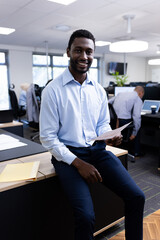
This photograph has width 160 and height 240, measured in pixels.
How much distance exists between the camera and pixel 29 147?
1644 millimetres

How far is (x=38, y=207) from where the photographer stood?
3.94 feet

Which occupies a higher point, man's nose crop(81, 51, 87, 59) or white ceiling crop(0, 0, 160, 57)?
white ceiling crop(0, 0, 160, 57)

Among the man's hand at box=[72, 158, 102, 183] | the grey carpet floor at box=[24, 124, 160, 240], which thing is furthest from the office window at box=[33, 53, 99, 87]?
the man's hand at box=[72, 158, 102, 183]

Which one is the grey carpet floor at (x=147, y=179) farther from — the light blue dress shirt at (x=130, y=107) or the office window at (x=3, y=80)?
the office window at (x=3, y=80)

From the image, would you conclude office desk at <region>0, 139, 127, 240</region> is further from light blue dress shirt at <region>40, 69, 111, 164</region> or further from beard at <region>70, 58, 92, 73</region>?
beard at <region>70, 58, 92, 73</region>

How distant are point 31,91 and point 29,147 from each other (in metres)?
2.65

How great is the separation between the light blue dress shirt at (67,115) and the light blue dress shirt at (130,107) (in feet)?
6.29

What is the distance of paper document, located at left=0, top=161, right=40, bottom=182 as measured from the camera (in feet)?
3.72

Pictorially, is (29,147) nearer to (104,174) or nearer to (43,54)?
(104,174)

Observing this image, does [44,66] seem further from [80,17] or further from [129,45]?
[129,45]

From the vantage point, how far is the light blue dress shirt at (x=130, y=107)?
3232 mm

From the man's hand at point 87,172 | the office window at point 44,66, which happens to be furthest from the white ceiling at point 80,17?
the man's hand at point 87,172

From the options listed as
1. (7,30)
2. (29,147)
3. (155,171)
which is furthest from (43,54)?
(29,147)

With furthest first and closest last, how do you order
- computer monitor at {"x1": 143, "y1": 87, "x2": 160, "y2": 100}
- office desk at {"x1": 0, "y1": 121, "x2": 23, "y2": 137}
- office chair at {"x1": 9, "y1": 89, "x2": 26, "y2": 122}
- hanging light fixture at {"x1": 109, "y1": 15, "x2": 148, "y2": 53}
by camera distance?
1. office chair at {"x1": 9, "y1": 89, "x2": 26, "y2": 122}
2. hanging light fixture at {"x1": 109, "y1": 15, "x2": 148, "y2": 53}
3. computer monitor at {"x1": 143, "y1": 87, "x2": 160, "y2": 100}
4. office desk at {"x1": 0, "y1": 121, "x2": 23, "y2": 137}
